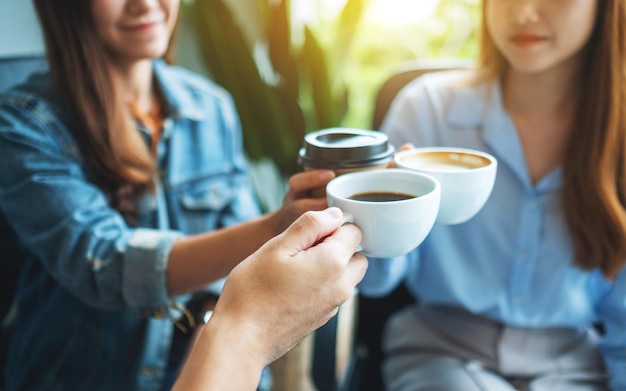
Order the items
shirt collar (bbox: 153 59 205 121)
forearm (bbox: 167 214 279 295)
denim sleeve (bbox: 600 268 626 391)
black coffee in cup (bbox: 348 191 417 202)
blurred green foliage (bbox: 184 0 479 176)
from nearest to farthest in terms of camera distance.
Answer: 1. black coffee in cup (bbox: 348 191 417 202)
2. forearm (bbox: 167 214 279 295)
3. denim sleeve (bbox: 600 268 626 391)
4. shirt collar (bbox: 153 59 205 121)
5. blurred green foliage (bbox: 184 0 479 176)

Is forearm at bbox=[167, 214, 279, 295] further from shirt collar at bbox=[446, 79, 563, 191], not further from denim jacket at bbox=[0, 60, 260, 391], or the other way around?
shirt collar at bbox=[446, 79, 563, 191]

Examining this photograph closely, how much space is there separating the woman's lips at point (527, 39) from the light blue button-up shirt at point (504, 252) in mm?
154

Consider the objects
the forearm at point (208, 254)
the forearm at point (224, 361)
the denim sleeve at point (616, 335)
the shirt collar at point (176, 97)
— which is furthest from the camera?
the shirt collar at point (176, 97)

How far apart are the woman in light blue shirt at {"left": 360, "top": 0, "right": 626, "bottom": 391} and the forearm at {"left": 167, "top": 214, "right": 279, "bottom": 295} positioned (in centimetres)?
27

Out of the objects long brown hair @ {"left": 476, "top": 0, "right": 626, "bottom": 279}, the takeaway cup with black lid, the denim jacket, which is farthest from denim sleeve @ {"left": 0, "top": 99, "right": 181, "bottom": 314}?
long brown hair @ {"left": 476, "top": 0, "right": 626, "bottom": 279}

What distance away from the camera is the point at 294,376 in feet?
3.40

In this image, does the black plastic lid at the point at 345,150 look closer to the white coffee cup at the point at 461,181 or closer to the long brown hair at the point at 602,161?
the white coffee cup at the point at 461,181

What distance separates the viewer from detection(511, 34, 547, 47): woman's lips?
851 millimetres

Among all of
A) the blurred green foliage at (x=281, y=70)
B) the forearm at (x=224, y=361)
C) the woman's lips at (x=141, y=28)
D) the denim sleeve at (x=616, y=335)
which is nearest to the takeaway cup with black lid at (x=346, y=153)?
the forearm at (x=224, y=361)

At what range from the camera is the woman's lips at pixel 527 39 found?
85cm

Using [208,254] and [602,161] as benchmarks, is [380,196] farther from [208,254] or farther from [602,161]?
[602,161]

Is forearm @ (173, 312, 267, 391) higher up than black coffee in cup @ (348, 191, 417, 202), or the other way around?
black coffee in cup @ (348, 191, 417, 202)

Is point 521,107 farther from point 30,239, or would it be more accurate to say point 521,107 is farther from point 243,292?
point 30,239

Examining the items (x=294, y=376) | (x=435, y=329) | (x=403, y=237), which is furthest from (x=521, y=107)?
(x=294, y=376)
